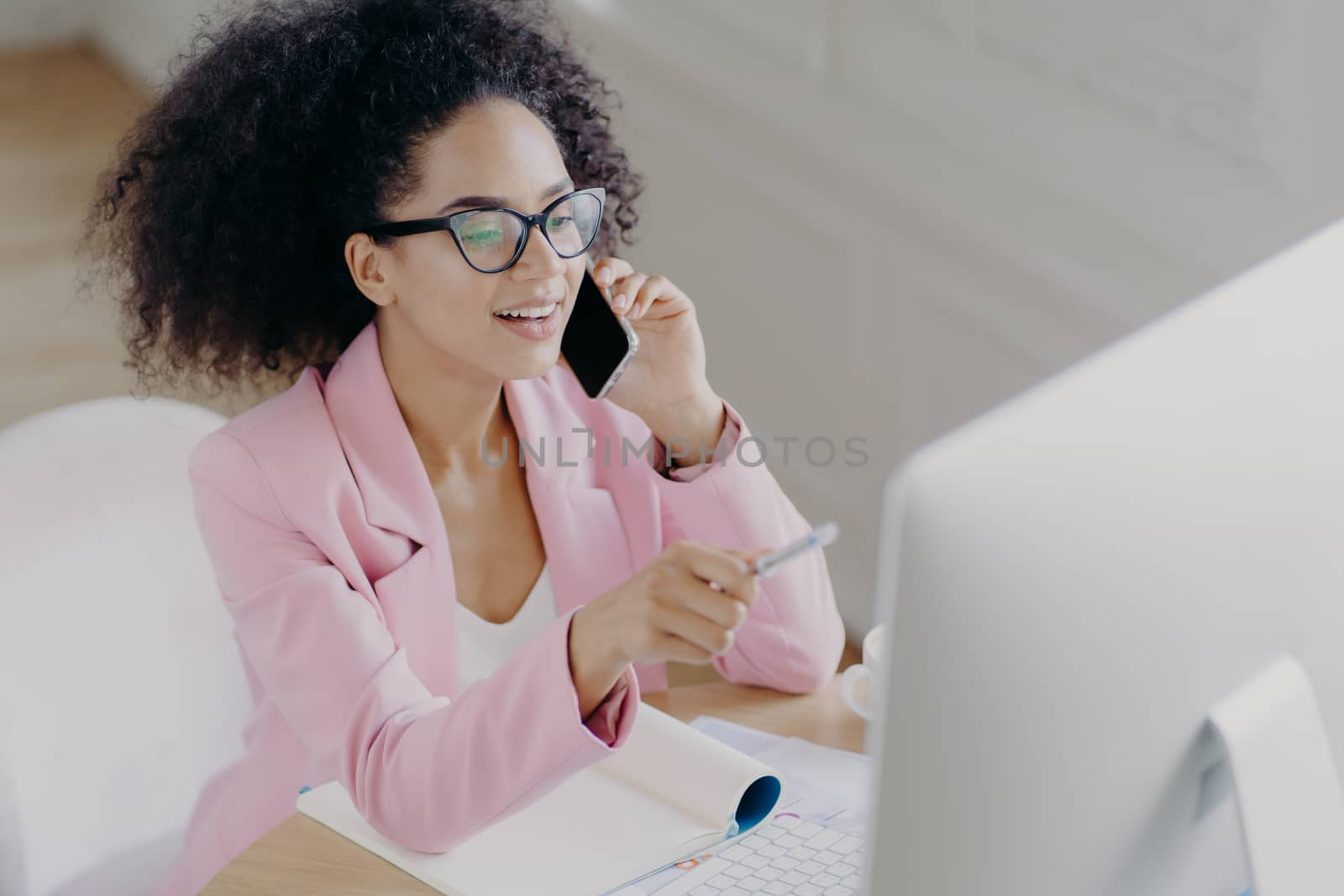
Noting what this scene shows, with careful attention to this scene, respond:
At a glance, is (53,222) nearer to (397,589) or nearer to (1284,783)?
(397,589)

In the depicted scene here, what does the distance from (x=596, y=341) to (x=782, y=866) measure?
61 cm

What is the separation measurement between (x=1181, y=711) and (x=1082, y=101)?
161cm

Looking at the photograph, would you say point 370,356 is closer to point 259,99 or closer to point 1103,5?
point 259,99

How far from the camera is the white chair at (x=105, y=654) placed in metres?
1.47

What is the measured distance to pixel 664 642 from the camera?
106cm

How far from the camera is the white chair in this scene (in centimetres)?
147

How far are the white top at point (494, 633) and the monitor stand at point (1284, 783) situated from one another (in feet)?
2.96

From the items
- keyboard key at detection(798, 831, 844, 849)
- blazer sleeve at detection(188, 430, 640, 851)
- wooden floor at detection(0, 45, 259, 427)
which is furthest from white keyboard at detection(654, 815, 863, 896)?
wooden floor at detection(0, 45, 259, 427)

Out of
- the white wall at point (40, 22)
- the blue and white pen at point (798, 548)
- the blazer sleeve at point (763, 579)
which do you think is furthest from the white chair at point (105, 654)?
the white wall at point (40, 22)

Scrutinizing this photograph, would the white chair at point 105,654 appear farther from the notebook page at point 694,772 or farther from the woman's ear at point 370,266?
the notebook page at point 694,772

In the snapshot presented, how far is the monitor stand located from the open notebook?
1.68 feet

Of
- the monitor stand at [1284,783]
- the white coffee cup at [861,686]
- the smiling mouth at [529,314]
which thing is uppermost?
the smiling mouth at [529,314]

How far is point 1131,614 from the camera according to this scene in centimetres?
72

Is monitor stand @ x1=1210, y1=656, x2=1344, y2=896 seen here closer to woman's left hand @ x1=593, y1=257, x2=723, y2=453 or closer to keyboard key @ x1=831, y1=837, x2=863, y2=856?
keyboard key @ x1=831, y1=837, x2=863, y2=856
